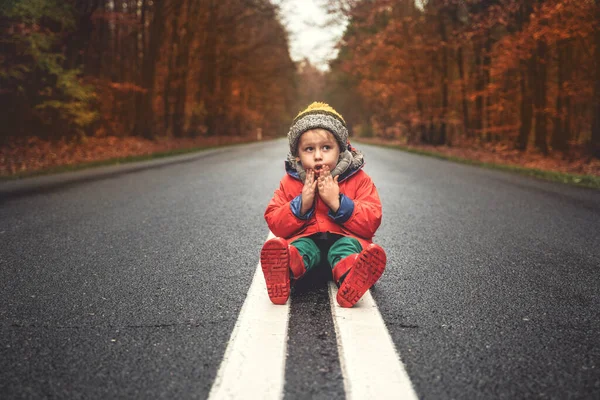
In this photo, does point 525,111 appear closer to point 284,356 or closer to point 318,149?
point 318,149

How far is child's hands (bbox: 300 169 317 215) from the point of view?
2.54 metres

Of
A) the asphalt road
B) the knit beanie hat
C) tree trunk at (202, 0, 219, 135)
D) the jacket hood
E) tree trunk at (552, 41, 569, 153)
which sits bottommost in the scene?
the asphalt road

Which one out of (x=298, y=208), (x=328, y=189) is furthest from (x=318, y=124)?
(x=298, y=208)

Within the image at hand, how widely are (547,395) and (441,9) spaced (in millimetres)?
22870

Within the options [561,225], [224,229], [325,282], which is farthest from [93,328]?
[561,225]

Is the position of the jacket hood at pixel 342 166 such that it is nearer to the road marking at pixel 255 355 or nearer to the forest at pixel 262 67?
the road marking at pixel 255 355

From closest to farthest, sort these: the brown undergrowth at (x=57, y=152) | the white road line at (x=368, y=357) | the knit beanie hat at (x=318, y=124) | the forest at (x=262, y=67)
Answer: the white road line at (x=368, y=357)
the knit beanie hat at (x=318, y=124)
the brown undergrowth at (x=57, y=152)
the forest at (x=262, y=67)

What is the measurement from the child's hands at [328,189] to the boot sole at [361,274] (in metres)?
0.42

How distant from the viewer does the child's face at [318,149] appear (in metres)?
2.68

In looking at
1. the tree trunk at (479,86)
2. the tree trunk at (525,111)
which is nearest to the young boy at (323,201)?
the tree trunk at (525,111)

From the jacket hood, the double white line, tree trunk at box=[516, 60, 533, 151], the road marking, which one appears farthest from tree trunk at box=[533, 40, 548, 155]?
the road marking

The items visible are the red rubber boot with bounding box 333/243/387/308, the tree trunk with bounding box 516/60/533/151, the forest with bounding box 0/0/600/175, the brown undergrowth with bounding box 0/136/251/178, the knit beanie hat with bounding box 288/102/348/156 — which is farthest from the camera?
the tree trunk with bounding box 516/60/533/151

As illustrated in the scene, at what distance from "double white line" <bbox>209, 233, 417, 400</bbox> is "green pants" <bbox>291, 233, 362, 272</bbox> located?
12.2 inches

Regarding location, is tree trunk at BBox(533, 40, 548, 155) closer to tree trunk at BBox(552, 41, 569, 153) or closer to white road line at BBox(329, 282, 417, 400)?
tree trunk at BBox(552, 41, 569, 153)
